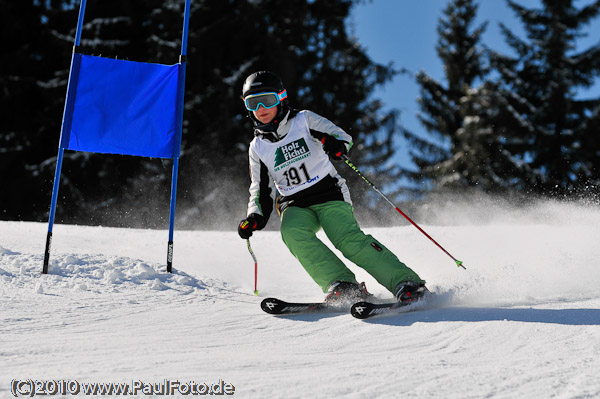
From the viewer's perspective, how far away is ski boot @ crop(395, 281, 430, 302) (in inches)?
115

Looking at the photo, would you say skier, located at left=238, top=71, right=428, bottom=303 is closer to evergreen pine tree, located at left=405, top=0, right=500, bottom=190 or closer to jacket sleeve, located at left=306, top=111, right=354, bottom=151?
jacket sleeve, located at left=306, top=111, right=354, bottom=151

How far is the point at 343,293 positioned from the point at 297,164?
95 centimetres

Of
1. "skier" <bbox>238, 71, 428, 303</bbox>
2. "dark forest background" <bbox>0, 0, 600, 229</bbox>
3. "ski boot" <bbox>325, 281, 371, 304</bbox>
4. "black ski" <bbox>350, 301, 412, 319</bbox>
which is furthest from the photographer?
"dark forest background" <bbox>0, 0, 600, 229</bbox>

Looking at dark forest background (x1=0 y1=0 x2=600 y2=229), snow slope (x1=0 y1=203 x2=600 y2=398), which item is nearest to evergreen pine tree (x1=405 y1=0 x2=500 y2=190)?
dark forest background (x1=0 y1=0 x2=600 y2=229)

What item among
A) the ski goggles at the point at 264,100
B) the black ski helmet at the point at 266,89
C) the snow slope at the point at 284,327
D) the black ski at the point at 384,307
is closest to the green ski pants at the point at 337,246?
the black ski at the point at 384,307

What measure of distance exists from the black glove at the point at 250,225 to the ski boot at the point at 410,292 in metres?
0.99

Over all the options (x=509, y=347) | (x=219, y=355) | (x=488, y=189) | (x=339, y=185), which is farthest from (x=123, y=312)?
(x=488, y=189)

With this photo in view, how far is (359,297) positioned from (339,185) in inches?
32.9

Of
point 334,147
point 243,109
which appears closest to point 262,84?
point 334,147

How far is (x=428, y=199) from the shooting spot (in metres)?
17.7

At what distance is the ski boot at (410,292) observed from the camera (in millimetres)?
2916

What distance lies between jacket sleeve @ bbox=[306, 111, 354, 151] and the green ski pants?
0.43 meters

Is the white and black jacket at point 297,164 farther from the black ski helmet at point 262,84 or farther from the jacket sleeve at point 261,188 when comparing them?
the black ski helmet at point 262,84

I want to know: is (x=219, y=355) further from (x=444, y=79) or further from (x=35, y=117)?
(x=444, y=79)
